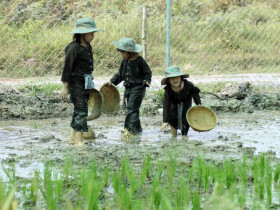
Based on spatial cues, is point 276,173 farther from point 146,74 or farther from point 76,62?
point 146,74

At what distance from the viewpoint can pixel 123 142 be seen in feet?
21.9

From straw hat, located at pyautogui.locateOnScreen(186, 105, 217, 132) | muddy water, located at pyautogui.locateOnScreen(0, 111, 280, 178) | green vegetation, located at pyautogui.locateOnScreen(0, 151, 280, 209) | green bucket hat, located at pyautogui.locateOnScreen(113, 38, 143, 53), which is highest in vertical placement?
green bucket hat, located at pyautogui.locateOnScreen(113, 38, 143, 53)

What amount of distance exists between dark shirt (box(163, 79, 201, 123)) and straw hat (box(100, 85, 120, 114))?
721 millimetres

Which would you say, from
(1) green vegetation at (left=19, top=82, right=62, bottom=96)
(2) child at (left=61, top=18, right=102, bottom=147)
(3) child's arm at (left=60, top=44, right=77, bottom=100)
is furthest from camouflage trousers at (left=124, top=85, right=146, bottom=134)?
(1) green vegetation at (left=19, top=82, right=62, bottom=96)

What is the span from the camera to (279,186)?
4145mm

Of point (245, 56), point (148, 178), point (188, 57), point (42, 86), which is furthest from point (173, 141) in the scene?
point (245, 56)

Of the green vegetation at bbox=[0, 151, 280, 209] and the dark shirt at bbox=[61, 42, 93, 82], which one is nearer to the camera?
the green vegetation at bbox=[0, 151, 280, 209]

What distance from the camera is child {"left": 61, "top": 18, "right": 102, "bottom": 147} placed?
245 inches

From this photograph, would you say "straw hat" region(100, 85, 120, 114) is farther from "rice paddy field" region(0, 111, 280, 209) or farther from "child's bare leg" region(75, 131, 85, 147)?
"child's bare leg" region(75, 131, 85, 147)

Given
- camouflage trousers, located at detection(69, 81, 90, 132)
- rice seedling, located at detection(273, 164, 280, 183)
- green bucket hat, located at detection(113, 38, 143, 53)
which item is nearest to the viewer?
rice seedling, located at detection(273, 164, 280, 183)

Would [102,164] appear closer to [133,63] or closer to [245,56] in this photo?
[133,63]

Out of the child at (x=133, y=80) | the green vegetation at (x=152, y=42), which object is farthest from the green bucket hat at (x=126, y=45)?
the green vegetation at (x=152, y=42)

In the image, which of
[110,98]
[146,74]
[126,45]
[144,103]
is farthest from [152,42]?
[126,45]

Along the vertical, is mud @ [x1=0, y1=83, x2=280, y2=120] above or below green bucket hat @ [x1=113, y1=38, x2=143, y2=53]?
below
